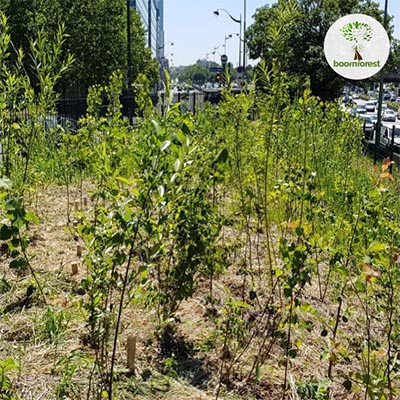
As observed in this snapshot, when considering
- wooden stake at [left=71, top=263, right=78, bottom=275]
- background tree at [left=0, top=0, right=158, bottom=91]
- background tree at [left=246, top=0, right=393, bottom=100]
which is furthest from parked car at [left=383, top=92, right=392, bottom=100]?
wooden stake at [left=71, top=263, right=78, bottom=275]

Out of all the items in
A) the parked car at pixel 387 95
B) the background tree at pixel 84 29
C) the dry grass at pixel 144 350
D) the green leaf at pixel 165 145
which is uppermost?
the background tree at pixel 84 29

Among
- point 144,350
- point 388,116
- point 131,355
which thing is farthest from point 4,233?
point 388,116

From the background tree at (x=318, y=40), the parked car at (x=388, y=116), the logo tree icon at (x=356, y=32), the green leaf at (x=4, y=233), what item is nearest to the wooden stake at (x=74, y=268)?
the green leaf at (x=4, y=233)

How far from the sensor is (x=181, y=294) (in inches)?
108

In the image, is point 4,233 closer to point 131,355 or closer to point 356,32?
point 131,355

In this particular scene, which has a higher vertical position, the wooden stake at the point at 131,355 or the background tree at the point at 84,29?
the background tree at the point at 84,29

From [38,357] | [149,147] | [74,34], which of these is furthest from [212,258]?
[74,34]

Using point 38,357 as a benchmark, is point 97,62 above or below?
above

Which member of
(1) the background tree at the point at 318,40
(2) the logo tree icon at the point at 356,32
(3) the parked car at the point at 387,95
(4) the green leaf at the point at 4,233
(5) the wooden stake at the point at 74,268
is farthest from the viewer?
(3) the parked car at the point at 387,95

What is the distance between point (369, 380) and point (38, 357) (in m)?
1.52

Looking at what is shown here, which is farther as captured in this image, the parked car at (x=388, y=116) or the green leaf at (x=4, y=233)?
the parked car at (x=388, y=116)

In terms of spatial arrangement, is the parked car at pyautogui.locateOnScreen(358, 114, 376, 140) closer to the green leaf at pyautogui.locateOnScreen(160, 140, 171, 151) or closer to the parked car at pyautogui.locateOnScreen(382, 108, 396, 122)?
the green leaf at pyautogui.locateOnScreen(160, 140, 171, 151)

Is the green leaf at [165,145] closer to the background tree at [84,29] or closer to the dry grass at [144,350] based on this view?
the dry grass at [144,350]

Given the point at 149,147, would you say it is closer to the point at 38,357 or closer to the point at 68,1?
the point at 38,357
